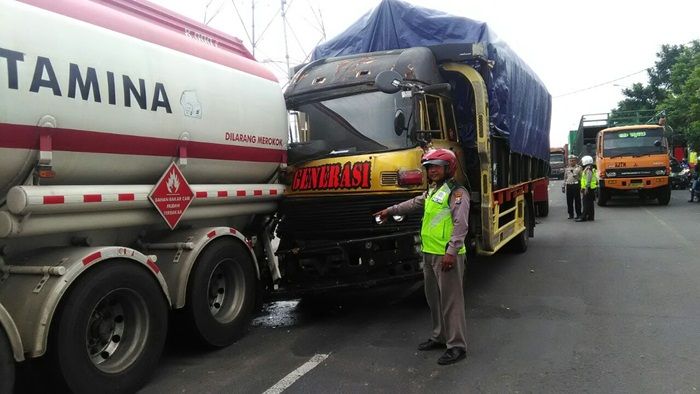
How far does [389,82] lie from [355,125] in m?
0.73

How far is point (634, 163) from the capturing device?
746 inches

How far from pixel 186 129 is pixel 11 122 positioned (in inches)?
60.7

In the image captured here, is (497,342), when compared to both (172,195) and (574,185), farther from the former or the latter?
(574,185)

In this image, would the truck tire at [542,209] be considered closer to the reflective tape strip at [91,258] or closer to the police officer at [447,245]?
the police officer at [447,245]

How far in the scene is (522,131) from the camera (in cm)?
962

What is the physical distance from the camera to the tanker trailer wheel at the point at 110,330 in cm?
369

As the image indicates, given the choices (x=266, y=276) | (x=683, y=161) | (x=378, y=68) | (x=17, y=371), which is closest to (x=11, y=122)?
(x=17, y=371)

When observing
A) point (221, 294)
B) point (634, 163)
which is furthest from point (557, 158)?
point (221, 294)

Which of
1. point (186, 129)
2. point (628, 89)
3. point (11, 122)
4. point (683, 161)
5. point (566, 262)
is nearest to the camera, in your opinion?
point (11, 122)

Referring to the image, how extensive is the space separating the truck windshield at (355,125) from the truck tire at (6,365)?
12.1 ft

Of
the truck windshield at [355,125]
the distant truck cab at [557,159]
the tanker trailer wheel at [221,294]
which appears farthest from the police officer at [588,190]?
the distant truck cab at [557,159]

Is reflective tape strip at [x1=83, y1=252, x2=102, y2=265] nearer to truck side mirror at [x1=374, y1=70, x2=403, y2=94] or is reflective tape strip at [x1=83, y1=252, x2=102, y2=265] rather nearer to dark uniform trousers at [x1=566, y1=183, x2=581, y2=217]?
truck side mirror at [x1=374, y1=70, x2=403, y2=94]

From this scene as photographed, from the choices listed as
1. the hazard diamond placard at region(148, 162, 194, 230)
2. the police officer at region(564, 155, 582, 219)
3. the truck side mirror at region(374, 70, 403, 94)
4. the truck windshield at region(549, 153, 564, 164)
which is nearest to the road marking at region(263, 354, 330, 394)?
the hazard diamond placard at region(148, 162, 194, 230)

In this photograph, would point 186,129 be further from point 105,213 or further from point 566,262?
point 566,262
